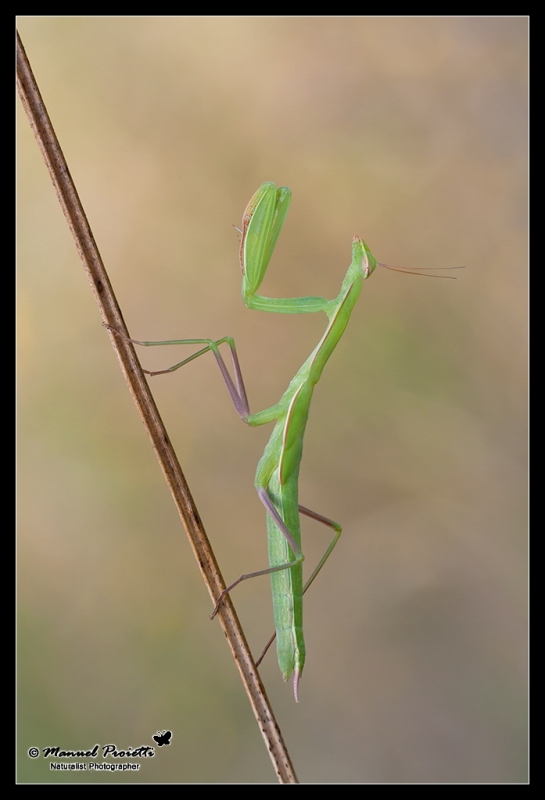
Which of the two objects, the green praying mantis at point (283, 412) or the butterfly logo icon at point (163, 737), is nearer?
the green praying mantis at point (283, 412)

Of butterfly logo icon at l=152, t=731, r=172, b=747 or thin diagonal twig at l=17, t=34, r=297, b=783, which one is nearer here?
thin diagonal twig at l=17, t=34, r=297, b=783

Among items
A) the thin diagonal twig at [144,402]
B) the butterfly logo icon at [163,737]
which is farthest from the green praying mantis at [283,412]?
the butterfly logo icon at [163,737]

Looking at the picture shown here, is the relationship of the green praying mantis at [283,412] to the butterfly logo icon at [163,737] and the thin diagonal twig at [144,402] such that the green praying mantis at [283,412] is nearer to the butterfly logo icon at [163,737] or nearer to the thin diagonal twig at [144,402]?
the thin diagonal twig at [144,402]

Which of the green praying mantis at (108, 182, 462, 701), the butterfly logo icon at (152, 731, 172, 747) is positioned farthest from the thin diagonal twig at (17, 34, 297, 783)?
the butterfly logo icon at (152, 731, 172, 747)

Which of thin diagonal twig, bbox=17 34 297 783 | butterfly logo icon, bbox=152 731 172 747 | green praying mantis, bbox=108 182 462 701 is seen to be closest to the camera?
thin diagonal twig, bbox=17 34 297 783

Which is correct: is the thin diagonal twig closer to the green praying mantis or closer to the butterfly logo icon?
the green praying mantis

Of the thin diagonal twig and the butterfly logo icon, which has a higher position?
the thin diagonal twig
